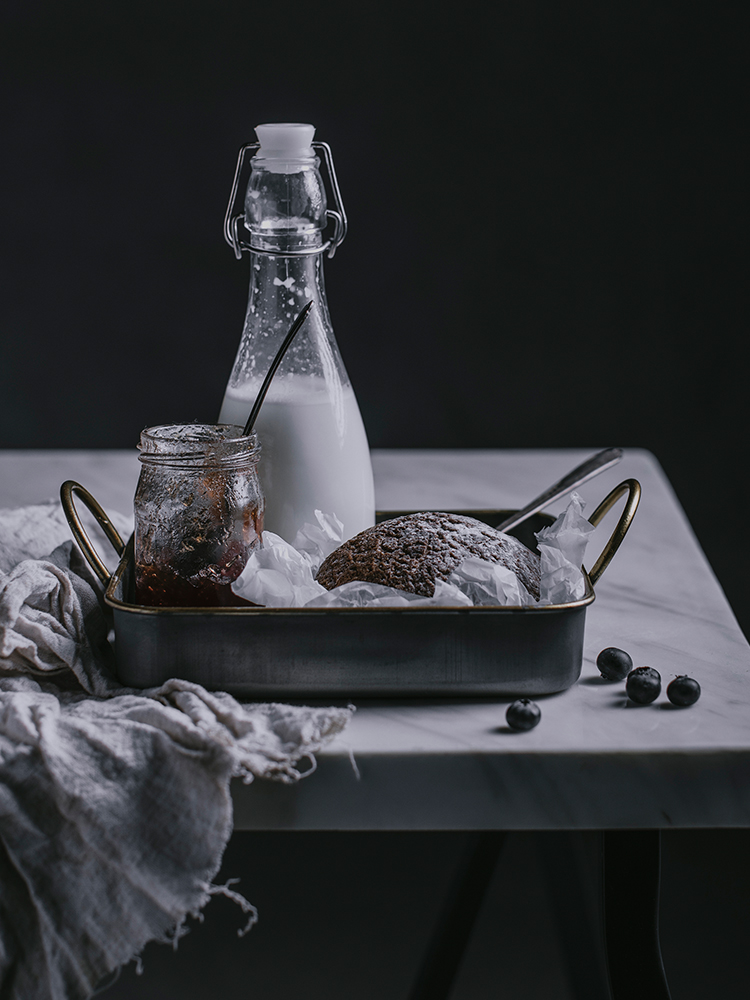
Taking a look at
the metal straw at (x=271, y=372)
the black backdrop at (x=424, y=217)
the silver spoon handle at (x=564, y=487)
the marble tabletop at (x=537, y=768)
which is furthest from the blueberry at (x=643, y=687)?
the black backdrop at (x=424, y=217)

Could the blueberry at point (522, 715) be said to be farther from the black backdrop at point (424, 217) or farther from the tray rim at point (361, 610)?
the black backdrop at point (424, 217)

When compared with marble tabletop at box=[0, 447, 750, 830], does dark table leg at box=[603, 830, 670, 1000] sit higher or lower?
lower

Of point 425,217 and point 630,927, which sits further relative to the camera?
point 425,217

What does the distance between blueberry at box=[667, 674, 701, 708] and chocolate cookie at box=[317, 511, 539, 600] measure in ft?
0.33

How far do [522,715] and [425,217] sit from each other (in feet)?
5.08

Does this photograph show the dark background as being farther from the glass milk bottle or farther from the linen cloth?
the linen cloth

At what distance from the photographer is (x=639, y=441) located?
2111mm

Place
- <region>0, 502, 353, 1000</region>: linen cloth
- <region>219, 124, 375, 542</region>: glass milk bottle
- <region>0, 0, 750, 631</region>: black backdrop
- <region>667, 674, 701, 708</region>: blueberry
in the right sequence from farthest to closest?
1. <region>0, 0, 750, 631</region>: black backdrop
2. <region>219, 124, 375, 542</region>: glass milk bottle
3. <region>667, 674, 701, 708</region>: blueberry
4. <region>0, 502, 353, 1000</region>: linen cloth

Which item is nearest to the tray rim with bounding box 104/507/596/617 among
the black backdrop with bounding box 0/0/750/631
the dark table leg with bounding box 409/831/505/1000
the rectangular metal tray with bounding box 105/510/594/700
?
the rectangular metal tray with bounding box 105/510/594/700

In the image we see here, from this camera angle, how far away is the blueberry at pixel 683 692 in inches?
25.6

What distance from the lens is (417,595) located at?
2.12 feet

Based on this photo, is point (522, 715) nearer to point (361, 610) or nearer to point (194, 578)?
point (361, 610)

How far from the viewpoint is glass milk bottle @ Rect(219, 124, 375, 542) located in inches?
29.6

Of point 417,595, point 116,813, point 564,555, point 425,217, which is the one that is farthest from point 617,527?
point 425,217
